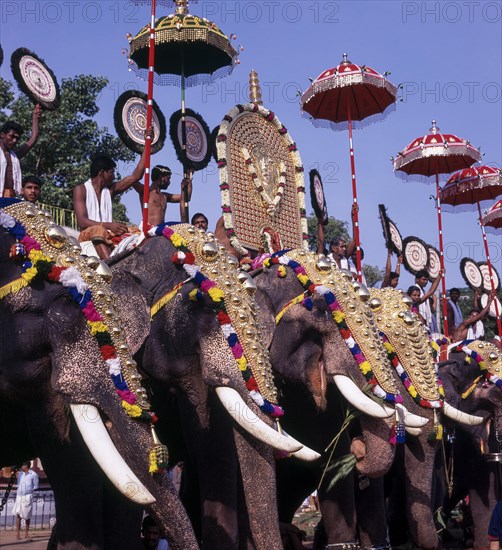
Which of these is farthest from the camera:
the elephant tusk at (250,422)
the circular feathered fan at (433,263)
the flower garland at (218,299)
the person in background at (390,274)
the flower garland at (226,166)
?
the circular feathered fan at (433,263)

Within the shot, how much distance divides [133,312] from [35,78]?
2692 mm

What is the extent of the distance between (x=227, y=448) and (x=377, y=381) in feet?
5.48

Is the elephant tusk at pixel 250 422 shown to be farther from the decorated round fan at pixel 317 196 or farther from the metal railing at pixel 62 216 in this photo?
the metal railing at pixel 62 216

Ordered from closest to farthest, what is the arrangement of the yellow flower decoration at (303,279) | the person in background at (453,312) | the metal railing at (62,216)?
the yellow flower decoration at (303,279), the person in background at (453,312), the metal railing at (62,216)

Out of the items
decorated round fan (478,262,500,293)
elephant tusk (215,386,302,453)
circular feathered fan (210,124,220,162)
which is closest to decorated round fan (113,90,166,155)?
circular feathered fan (210,124,220,162)

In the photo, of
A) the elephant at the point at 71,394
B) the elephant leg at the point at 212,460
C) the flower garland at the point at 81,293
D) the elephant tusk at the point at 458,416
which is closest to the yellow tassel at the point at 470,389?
the elephant tusk at the point at 458,416

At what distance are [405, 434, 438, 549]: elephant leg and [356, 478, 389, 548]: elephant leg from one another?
0.33 metres

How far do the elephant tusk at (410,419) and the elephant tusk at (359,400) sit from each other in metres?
0.61

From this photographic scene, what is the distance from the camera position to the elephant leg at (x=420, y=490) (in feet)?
24.3

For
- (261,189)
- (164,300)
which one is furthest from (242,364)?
(261,189)

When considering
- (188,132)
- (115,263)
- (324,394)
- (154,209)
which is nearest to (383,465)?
(324,394)

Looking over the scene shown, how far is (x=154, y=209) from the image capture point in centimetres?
805

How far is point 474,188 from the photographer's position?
14586mm

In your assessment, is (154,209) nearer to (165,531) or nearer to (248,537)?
(248,537)
